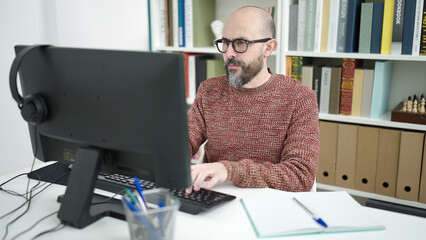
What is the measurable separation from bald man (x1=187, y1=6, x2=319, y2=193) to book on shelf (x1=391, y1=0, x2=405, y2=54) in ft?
2.18

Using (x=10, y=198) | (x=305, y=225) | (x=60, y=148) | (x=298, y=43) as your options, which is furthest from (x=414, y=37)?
(x=10, y=198)

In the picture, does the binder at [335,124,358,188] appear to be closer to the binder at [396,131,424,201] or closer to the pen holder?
the binder at [396,131,424,201]

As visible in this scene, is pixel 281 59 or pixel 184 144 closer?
pixel 184 144

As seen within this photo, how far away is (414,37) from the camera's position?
5.99ft

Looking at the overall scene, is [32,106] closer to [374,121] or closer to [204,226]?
[204,226]

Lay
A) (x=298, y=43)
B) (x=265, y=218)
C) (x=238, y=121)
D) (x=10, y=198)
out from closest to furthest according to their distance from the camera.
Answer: (x=265, y=218), (x=10, y=198), (x=238, y=121), (x=298, y=43)

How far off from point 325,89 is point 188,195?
1.30 m

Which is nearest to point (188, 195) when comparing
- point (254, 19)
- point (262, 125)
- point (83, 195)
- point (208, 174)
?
point (208, 174)

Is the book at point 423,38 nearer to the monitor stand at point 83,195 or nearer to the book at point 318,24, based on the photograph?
the book at point 318,24

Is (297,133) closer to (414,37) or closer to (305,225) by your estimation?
(305,225)

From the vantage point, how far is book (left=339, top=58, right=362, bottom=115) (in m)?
2.04

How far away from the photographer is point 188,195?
108cm

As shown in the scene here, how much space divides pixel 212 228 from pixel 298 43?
1.47 metres

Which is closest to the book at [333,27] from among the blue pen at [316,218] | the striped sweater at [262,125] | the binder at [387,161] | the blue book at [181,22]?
the binder at [387,161]
